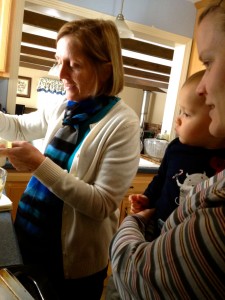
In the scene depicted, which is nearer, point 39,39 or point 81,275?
point 81,275

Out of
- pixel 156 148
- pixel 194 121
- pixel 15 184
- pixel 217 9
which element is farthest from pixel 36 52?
pixel 217 9

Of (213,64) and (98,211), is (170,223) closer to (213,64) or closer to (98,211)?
(213,64)

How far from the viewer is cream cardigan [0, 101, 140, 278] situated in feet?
2.99

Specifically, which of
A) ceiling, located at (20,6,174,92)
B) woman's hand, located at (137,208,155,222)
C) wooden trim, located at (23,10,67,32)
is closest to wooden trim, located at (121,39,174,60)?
ceiling, located at (20,6,174,92)

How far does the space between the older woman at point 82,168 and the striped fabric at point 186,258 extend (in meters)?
0.45

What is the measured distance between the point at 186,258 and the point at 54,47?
6007 mm

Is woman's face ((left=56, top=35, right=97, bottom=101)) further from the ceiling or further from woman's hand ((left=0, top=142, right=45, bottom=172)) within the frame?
the ceiling

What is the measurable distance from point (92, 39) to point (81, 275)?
2.73 feet

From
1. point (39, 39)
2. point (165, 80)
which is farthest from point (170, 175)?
point (165, 80)

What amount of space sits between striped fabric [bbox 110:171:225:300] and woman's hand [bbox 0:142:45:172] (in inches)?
19.6

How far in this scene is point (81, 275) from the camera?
1.01 m

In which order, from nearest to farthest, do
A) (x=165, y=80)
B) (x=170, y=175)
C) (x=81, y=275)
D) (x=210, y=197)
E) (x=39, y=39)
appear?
1. (x=210, y=197)
2. (x=170, y=175)
3. (x=81, y=275)
4. (x=39, y=39)
5. (x=165, y=80)

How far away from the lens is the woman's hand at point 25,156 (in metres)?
0.90

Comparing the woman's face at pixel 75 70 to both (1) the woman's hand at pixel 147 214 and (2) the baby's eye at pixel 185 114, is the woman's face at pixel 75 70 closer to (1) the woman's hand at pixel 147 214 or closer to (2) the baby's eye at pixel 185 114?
(2) the baby's eye at pixel 185 114
